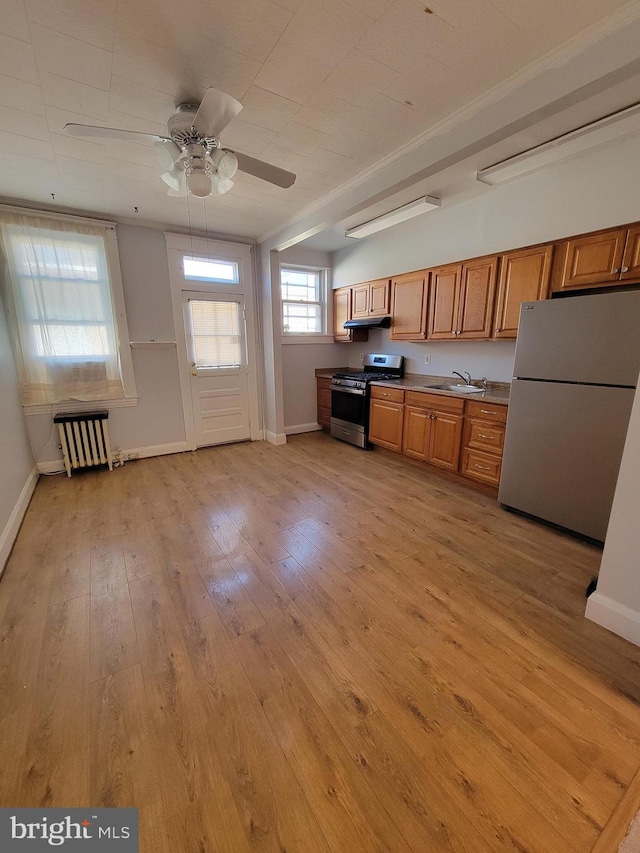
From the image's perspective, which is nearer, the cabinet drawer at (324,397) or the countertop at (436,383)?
the countertop at (436,383)

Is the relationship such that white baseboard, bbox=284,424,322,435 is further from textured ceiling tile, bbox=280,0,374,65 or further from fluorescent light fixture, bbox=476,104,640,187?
textured ceiling tile, bbox=280,0,374,65

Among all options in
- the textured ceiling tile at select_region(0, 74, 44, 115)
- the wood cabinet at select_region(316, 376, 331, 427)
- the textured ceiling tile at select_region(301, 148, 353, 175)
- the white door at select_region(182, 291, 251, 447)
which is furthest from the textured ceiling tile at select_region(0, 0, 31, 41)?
the wood cabinet at select_region(316, 376, 331, 427)

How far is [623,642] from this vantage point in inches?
64.9

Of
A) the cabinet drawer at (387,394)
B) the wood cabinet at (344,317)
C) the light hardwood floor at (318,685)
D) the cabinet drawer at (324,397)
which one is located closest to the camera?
the light hardwood floor at (318,685)

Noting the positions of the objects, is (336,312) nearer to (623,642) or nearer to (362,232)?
(362,232)

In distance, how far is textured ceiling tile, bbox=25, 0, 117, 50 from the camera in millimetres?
1369

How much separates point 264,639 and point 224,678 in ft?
0.81

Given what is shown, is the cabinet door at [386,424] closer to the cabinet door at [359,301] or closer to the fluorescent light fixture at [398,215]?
the cabinet door at [359,301]

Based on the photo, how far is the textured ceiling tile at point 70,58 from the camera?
1.52 metres

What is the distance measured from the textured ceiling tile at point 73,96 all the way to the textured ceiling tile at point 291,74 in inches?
35.4

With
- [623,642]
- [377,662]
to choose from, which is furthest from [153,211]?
[623,642]

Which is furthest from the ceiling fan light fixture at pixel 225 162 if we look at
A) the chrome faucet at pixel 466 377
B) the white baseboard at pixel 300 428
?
the white baseboard at pixel 300 428

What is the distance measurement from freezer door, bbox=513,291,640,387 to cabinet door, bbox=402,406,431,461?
1158 mm

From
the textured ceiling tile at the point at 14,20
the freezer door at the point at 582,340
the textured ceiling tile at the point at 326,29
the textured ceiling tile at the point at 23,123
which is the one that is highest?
the textured ceiling tile at the point at 326,29
